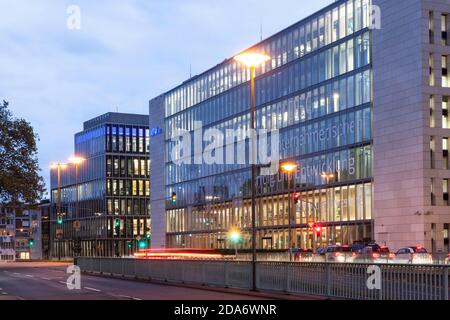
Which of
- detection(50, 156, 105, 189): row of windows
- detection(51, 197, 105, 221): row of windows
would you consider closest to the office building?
detection(51, 197, 105, 221): row of windows

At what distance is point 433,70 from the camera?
69.1 metres

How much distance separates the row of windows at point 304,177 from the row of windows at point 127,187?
98.0ft

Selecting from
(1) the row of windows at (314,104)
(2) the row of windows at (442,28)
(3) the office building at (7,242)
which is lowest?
(3) the office building at (7,242)

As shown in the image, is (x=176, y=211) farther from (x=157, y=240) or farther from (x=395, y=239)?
(x=395, y=239)

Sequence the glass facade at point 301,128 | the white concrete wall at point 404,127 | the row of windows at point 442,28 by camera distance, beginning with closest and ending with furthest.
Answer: the white concrete wall at point 404,127, the row of windows at point 442,28, the glass facade at point 301,128

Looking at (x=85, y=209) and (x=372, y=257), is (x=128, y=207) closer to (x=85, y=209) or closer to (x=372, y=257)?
(x=85, y=209)

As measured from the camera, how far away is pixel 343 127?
77.9 metres

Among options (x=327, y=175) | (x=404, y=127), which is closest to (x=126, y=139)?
(x=327, y=175)

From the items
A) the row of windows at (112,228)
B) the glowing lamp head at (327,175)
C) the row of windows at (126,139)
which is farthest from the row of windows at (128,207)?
the glowing lamp head at (327,175)

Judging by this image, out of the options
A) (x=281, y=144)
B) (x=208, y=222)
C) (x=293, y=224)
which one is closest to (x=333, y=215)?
(x=293, y=224)

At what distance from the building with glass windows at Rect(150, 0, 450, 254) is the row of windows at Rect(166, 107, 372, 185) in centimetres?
15

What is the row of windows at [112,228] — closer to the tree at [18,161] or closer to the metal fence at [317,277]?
the tree at [18,161]

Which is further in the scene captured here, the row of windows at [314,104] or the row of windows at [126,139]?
the row of windows at [126,139]

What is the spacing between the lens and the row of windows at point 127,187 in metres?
141
